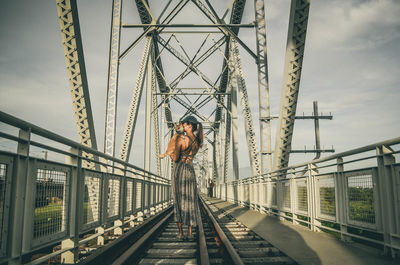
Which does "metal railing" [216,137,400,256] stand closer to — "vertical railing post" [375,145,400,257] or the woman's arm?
"vertical railing post" [375,145,400,257]

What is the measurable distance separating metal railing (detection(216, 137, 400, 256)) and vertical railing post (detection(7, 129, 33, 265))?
3.37 metres

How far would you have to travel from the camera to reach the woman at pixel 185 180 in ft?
15.1

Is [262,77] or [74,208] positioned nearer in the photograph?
[74,208]

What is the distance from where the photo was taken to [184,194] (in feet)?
15.1

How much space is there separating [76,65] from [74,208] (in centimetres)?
238

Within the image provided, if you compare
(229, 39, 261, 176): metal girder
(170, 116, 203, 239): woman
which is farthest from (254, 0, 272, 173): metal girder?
(170, 116, 203, 239): woman

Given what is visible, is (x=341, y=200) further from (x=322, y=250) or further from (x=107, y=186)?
(x=107, y=186)

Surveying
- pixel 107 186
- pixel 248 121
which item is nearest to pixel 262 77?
pixel 248 121

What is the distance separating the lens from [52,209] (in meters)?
3.04

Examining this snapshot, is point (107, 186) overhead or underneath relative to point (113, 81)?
underneath

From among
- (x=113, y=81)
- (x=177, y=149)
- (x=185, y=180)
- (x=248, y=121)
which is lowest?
(x=185, y=180)

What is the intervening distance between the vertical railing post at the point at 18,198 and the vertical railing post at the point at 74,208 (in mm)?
908

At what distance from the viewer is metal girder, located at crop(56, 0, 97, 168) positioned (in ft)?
15.6

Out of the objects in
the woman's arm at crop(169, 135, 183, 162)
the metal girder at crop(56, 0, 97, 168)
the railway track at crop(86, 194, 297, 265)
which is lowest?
the railway track at crop(86, 194, 297, 265)
